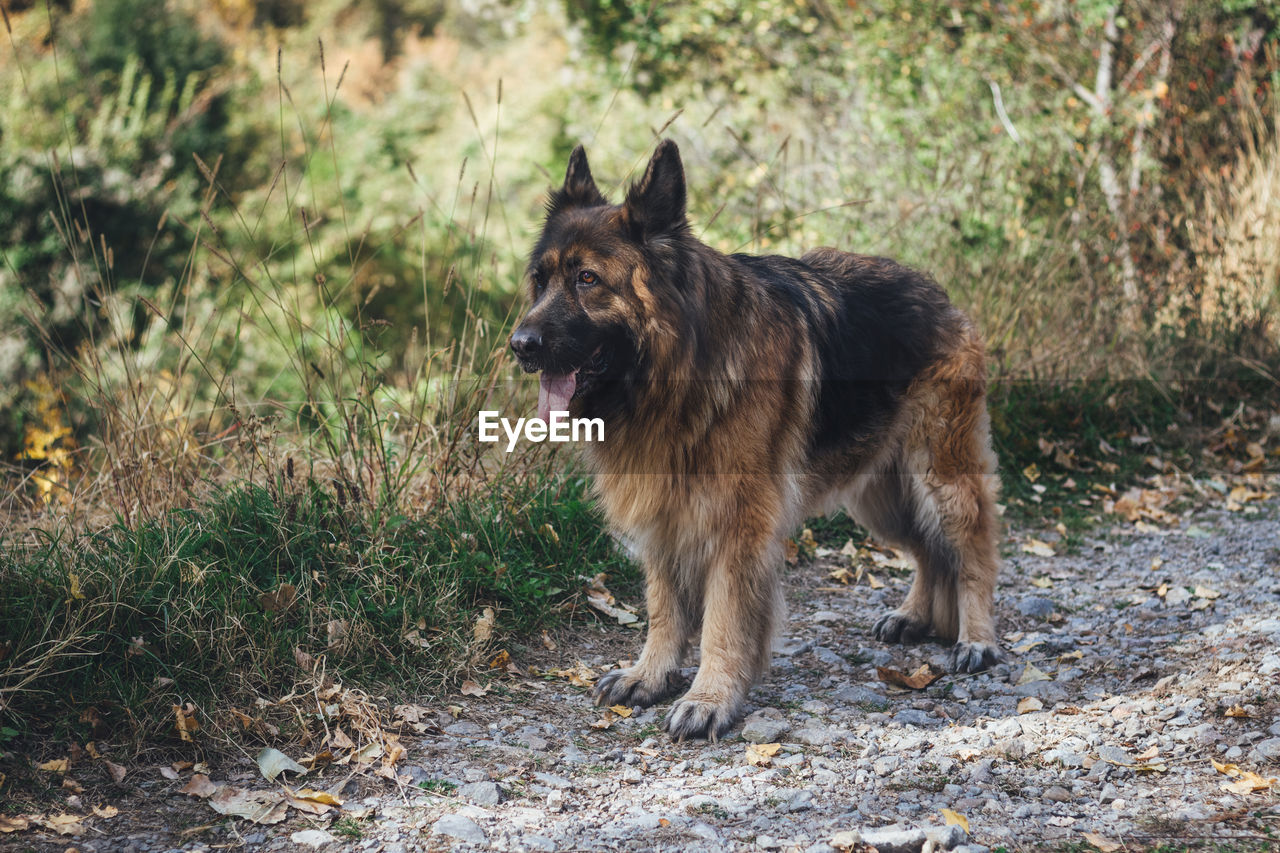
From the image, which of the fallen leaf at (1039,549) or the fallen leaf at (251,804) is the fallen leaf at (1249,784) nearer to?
the fallen leaf at (251,804)

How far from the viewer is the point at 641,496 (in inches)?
150

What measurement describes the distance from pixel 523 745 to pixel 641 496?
3.17 ft

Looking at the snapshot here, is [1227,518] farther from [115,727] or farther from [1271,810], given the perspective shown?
[115,727]

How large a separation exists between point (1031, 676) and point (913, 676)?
18.7 inches

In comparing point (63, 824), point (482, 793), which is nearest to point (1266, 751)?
point (482, 793)

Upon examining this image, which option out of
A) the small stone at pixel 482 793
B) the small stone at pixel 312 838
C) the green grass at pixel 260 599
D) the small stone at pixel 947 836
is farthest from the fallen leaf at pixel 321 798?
the small stone at pixel 947 836

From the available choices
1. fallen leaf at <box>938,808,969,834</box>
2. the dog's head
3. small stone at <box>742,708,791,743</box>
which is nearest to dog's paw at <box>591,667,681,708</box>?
small stone at <box>742,708,791,743</box>

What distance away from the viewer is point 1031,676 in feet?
13.5

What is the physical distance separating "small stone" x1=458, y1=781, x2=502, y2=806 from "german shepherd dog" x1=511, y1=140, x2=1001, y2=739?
2.31 feet

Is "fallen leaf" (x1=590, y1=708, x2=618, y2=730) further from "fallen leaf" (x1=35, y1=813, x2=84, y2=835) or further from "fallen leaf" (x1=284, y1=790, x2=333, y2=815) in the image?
"fallen leaf" (x1=35, y1=813, x2=84, y2=835)

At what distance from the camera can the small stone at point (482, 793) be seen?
3090 mm

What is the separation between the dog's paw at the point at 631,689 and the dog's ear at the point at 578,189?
5.89 ft

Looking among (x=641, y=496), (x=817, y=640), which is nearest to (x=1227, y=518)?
(x=817, y=640)

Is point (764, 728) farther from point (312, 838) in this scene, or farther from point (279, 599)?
point (279, 599)
